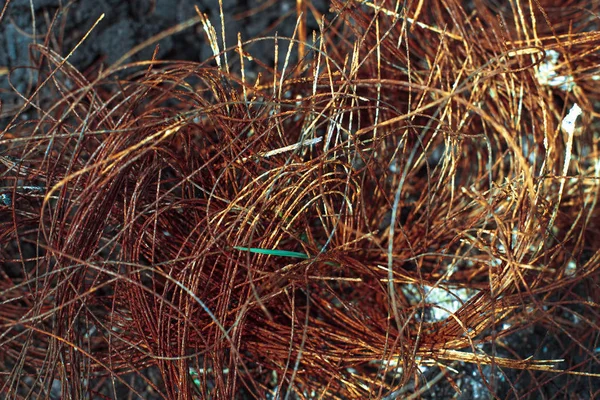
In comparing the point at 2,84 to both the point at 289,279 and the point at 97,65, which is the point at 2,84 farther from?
the point at 289,279

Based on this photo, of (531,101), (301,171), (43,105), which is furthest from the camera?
(43,105)

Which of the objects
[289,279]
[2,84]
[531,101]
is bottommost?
[289,279]

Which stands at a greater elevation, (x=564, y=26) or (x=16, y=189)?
(x=564, y=26)

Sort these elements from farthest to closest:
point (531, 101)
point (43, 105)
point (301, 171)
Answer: point (43, 105), point (531, 101), point (301, 171)

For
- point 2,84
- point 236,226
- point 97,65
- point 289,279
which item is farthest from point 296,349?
point 2,84

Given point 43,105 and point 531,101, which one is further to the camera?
point 43,105

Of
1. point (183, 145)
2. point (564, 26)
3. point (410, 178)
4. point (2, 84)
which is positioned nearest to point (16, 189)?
point (183, 145)

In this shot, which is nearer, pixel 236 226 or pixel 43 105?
pixel 236 226

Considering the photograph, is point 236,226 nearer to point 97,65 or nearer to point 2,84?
point 97,65

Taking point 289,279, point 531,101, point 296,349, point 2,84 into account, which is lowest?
point 296,349
